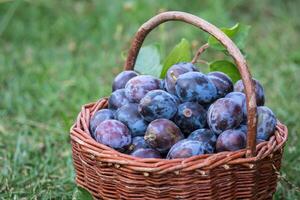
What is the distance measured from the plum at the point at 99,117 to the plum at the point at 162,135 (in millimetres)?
170

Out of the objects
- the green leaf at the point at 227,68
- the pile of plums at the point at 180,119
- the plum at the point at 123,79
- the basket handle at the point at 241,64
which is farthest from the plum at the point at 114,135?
the green leaf at the point at 227,68

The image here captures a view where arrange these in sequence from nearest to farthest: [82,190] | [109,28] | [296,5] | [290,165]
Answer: [82,190] → [290,165] → [109,28] → [296,5]

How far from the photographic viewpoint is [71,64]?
10.6 feet

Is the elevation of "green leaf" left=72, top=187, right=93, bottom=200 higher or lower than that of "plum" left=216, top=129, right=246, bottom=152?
lower

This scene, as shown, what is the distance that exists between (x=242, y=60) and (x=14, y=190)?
3.00ft

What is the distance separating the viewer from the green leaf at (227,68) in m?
1.92

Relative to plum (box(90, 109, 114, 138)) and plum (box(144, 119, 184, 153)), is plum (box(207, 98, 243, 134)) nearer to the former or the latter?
plum (box(144, 119, 184, 153))

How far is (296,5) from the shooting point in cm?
391

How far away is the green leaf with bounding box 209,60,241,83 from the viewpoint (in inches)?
75.7

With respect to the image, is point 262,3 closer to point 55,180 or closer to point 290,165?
point 290,165

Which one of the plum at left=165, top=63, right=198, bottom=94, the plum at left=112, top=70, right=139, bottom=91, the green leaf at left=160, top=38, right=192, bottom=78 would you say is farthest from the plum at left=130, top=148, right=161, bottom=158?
the green leaf at left=160, top=38, right=192, bottom=78

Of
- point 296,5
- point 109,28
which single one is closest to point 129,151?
point 109,28

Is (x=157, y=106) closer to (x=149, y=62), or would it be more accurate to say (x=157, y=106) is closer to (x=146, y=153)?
(x=146, y=153)

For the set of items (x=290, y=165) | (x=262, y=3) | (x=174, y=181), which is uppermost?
(x=262, y=3)
